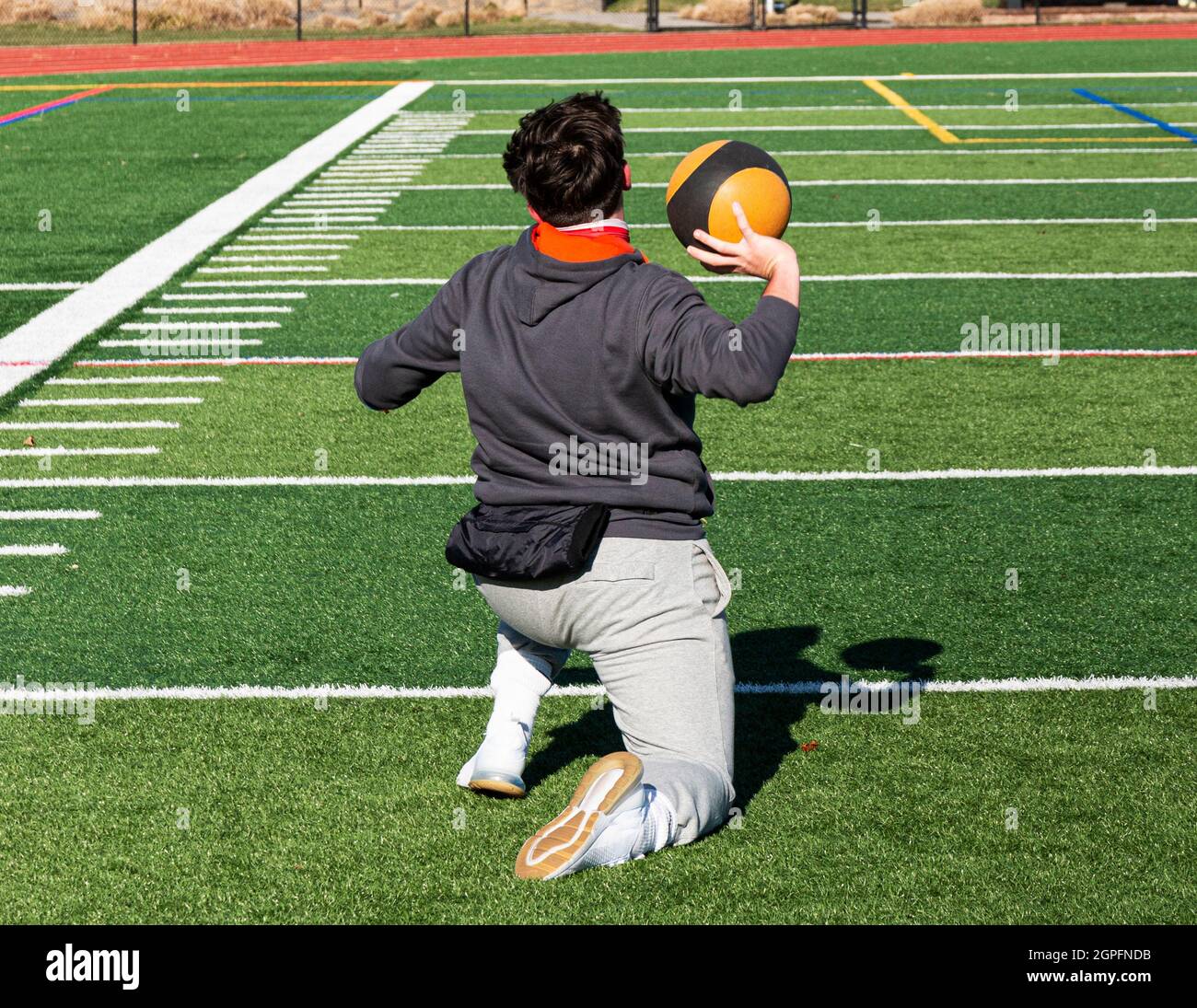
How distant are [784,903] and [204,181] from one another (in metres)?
12.9

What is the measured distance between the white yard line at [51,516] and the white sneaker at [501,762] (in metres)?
3.30

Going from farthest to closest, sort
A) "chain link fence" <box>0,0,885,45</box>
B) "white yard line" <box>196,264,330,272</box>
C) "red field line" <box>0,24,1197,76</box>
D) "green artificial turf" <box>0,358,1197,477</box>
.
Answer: "chain link fence" <box>0,0,885,45</box> → "red field line" <box>0,24,1197,76</box> → "white yard line" <box>196,264,330,272</box> → "green artificial turf" <box>0,358,1197,477</box>

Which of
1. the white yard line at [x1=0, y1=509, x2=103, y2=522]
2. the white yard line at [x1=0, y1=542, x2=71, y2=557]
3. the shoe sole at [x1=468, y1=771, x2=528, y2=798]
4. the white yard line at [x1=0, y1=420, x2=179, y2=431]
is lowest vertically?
the white yard line at [x1=0, y1=542, x2=71, y2=557]

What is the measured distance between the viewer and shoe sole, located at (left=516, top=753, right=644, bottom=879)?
3.88 metres

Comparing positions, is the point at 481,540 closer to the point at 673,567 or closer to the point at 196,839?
the point at 673,567

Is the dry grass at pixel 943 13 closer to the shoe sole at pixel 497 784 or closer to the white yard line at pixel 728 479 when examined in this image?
the white yard line at pixel 728 479

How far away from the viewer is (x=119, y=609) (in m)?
6.08

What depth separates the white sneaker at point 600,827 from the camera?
153 inches

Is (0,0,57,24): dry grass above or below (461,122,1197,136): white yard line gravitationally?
above

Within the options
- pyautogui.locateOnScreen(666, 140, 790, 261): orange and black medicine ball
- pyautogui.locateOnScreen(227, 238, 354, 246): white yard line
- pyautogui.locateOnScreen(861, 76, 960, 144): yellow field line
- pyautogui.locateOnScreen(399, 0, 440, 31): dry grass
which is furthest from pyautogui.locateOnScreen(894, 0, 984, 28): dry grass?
pyautogui.locateOnScreen(666, 140, 790, 261): orange and black medicine ball

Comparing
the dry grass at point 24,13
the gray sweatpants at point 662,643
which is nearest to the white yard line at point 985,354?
the gray sweatpants at point 662,643

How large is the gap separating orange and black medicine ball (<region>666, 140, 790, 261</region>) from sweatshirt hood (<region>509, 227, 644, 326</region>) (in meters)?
0.22

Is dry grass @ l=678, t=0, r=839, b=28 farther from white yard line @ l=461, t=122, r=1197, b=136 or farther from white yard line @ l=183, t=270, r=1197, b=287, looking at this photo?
white yard line @ l=183, t=270, r=1197, b=287

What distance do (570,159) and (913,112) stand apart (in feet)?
58.0
